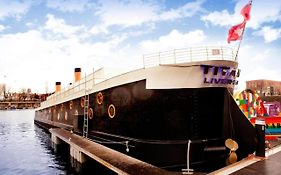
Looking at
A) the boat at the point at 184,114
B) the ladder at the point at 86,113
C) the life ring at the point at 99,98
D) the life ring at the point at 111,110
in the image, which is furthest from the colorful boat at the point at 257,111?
the ladder at the point at 86,113

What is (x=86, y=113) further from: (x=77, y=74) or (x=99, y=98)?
(x=77, y=74)

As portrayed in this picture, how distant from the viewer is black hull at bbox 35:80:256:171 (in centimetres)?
1141

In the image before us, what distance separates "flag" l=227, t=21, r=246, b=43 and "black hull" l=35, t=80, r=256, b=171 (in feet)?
8.06

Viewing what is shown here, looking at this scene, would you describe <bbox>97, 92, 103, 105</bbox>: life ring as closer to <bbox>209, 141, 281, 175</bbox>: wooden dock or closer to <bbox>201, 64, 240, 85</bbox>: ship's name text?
<bbox>201, 64, 240, 85</bbox>: ship's name text

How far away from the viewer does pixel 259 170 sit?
372 inches

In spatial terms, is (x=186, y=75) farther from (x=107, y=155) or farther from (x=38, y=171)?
(x=38, y=171)

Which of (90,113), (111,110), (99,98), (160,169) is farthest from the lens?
(90,113)

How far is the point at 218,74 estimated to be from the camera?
1180cm

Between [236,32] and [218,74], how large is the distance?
2.26m

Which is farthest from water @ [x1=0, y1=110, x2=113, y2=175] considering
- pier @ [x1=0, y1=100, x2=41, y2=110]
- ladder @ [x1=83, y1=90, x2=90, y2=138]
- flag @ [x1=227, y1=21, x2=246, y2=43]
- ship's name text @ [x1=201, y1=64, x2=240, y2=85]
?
pier @ [x1=0, y1=100, x2=41, y2=110]

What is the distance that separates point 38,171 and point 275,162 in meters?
12.6

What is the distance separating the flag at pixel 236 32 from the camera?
12.0 metres

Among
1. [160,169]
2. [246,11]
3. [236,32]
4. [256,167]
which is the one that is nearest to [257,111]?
[236,32]

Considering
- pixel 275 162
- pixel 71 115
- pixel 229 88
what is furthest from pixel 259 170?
pixel 71 115
